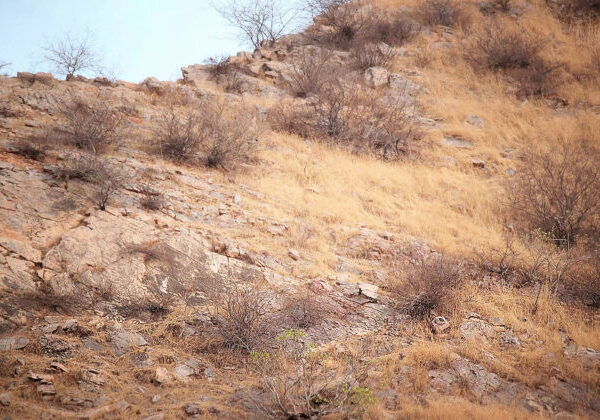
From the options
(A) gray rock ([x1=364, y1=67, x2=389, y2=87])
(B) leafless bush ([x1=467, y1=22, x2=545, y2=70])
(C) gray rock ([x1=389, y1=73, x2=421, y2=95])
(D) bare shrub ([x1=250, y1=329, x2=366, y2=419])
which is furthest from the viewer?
(B) leafless bush ([x1=467, y1=22, x2=545, y2=70])

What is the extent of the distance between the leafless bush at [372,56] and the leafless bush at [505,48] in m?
3.23

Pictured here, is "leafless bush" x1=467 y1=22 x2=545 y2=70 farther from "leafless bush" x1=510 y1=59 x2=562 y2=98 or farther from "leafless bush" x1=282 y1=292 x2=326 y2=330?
"leafless bush" x1=282 y1=292 x2=326 y2=330

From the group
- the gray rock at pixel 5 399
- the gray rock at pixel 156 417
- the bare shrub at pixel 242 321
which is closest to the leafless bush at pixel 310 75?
the bare shrub at pixel 242 321

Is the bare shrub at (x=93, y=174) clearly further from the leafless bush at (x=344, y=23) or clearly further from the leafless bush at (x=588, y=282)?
the leafless bush at (x=344, y=23)

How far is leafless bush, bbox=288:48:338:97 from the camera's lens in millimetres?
12523

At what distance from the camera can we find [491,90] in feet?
42.3

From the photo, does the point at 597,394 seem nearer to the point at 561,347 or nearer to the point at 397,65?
the point at 561,347

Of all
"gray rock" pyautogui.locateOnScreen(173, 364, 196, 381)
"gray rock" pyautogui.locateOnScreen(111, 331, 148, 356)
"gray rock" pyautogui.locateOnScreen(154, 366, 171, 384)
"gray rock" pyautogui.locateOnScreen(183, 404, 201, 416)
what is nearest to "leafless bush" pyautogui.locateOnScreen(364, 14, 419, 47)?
"gray rock" pyautogui.locateOnScreen(111, 331, 148, 356)

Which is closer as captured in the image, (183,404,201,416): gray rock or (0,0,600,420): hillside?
(183,404,201,416): gray rock

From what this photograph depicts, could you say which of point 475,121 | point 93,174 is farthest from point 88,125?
point 475,121

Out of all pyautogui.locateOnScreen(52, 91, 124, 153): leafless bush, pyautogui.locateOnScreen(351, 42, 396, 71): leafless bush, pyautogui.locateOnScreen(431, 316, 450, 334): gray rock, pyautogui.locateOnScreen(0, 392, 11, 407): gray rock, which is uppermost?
pyautogui.locateOnScreen(351, 42, 396, 71): leafless bush

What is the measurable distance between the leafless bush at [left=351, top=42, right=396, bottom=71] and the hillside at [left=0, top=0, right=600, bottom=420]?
296 centimetres

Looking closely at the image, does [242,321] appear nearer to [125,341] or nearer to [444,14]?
[125,341]

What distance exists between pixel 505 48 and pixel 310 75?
24.9ft
